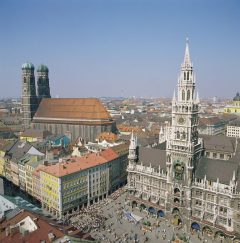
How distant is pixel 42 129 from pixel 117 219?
112 meters

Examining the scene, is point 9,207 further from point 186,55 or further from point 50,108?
point 50,108

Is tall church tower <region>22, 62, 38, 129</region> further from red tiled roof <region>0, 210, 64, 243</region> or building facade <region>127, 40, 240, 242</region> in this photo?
red tiled roof <region>0, 210, 64, 243</region>

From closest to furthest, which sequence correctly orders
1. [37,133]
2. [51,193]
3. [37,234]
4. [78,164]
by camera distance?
[37,234] < [51,193] < [78,164] < [37,133]

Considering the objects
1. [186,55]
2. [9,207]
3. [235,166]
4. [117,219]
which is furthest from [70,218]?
[186,55]

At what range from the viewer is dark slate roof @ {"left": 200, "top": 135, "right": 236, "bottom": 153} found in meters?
118

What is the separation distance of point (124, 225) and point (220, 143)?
195 ft

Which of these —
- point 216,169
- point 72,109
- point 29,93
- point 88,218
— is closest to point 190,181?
point 216,169

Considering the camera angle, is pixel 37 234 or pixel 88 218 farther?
pixel 88 218

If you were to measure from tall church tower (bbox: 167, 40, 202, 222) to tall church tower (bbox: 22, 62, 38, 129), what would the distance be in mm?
131656

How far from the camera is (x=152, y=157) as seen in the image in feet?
309

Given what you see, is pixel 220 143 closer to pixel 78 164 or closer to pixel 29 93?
pixel 78 164

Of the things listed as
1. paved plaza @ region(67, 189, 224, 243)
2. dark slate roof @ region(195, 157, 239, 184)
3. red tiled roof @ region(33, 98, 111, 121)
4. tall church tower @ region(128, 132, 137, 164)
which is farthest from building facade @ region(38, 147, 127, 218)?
red tiled roof @ region(33, 98, 111, 121)

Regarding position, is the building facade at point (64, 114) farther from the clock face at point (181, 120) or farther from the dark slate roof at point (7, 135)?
the clock face at point (181, 120)

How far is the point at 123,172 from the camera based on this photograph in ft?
389
